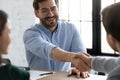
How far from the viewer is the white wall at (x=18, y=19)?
3.73 m

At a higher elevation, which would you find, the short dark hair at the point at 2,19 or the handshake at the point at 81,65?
the short dark hair at the point at 2,19

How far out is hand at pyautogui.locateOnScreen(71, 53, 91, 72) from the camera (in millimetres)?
1718

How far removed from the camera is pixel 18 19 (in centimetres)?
380

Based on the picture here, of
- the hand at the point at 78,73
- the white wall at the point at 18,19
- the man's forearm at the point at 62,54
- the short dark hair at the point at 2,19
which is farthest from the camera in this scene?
the white wall at the point at 18,19

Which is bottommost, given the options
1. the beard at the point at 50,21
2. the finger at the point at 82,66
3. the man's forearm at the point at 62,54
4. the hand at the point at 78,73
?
the hand at the point at 78,73

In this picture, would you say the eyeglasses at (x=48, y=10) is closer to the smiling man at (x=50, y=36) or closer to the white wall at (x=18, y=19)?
the smiling man at (x=50, y=36)

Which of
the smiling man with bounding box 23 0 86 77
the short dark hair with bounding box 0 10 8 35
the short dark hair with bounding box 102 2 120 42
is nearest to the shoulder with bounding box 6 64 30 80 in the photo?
the short dark hair with bounding box 0 10 8 35

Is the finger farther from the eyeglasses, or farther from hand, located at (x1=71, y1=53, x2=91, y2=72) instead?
the eyeglasses

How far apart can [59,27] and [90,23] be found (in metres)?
1.45

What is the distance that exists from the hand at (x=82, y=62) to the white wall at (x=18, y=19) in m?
2.03

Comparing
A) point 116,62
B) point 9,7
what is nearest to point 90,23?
point 9,7

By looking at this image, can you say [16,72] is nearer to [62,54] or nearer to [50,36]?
[62,54]

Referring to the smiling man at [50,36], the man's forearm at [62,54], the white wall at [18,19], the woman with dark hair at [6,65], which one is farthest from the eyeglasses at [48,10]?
the white wall at [18,19]

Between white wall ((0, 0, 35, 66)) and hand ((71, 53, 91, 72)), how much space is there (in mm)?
2025
